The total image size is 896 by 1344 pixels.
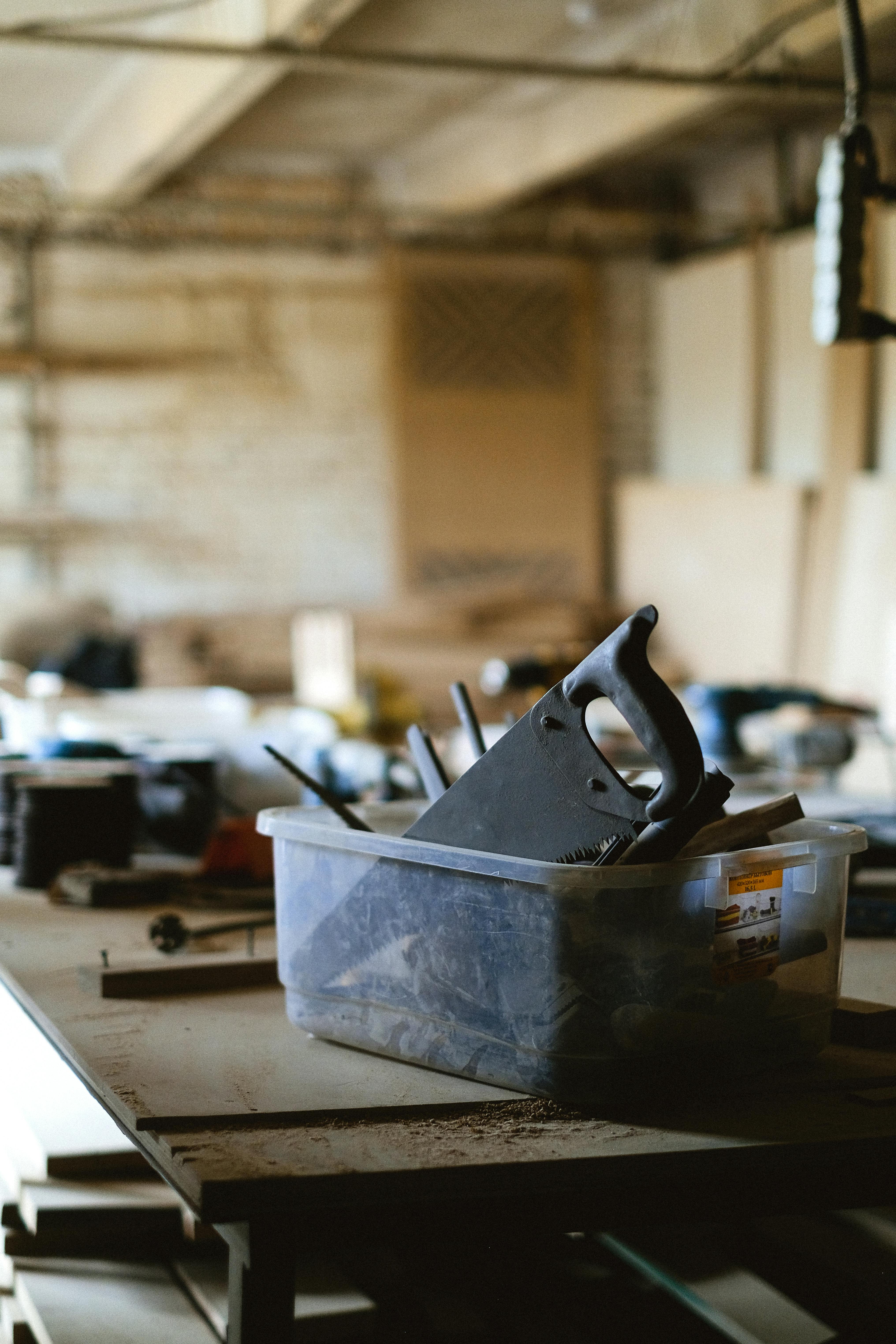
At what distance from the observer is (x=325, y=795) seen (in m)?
1.23

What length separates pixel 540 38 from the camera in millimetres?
5695

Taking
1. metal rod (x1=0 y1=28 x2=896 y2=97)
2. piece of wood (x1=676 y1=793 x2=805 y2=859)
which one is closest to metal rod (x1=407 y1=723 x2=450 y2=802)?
piece of wood (x1=676 y1=793 x2=805 y2=859)

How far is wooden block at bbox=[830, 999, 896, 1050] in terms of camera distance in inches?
46.1

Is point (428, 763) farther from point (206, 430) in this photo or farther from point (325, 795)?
point (206, 430)

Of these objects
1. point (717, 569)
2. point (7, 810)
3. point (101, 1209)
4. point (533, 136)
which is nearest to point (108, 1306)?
point (101, 1209)

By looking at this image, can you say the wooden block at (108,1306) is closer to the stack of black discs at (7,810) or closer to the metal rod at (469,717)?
the metal rod at (469,717)

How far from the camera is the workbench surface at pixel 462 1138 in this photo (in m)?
0.89

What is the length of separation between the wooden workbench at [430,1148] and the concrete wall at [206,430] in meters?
6.24

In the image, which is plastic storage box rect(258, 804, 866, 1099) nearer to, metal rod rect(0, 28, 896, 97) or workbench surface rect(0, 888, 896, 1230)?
workbench surface rect(0, 888, 896, 1230)

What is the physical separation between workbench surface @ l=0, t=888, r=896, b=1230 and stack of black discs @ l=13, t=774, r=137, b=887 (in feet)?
2.77

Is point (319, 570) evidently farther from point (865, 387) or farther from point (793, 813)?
point (793, 813)

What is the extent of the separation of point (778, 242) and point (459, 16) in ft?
6.83

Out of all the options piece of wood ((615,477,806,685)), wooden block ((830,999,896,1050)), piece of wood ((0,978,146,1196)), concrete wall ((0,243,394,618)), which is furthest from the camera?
concrete wall ((0,243,394,618))

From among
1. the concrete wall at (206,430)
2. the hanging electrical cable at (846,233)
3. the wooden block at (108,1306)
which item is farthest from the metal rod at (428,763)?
the concrete wall at (206,430)
